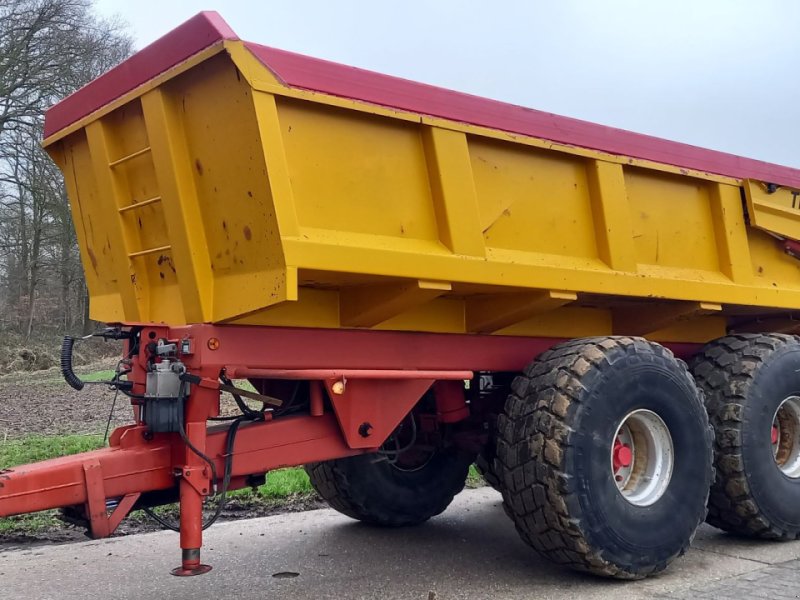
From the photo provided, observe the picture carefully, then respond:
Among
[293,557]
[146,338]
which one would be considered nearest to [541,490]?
[293,557]

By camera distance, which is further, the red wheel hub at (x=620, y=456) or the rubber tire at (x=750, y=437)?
the rubber tire at (x=750, y=437)

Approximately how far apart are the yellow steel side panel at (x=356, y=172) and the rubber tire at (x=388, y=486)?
1856 mm

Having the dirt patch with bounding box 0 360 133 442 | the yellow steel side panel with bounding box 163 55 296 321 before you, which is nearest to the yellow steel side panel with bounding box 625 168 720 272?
the yellow steel side panel with bounding box 163 55 296 321

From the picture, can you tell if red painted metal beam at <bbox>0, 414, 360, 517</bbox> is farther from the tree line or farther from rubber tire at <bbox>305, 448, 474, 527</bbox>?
the tree line

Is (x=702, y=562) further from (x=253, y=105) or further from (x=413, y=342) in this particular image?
(x=253, y=105)

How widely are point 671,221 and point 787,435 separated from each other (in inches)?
67.3

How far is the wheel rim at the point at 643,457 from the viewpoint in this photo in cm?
433

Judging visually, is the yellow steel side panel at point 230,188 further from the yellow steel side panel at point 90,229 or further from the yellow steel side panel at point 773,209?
the yellow steel side panel at point 773,209

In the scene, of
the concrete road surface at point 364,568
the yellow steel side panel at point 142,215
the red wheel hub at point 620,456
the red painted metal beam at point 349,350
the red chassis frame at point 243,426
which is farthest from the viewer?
the red wheel hub at point 620,456

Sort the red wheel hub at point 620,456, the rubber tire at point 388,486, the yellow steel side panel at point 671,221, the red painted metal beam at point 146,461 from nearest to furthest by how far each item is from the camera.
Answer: the red painted metal beam at point 146,461
the red wheel hub at point 620,456
the yellow steel side panel at point 671,221
the rubber tire at point 388,486

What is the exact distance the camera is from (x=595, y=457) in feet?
13.2

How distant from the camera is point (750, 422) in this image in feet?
16.0

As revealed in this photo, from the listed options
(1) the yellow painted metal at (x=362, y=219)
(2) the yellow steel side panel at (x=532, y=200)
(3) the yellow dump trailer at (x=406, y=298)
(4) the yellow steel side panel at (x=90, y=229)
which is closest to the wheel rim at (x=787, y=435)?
(3) the yellow dump trailer at (x=406, y=298)

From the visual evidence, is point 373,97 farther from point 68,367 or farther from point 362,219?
point 68,367
